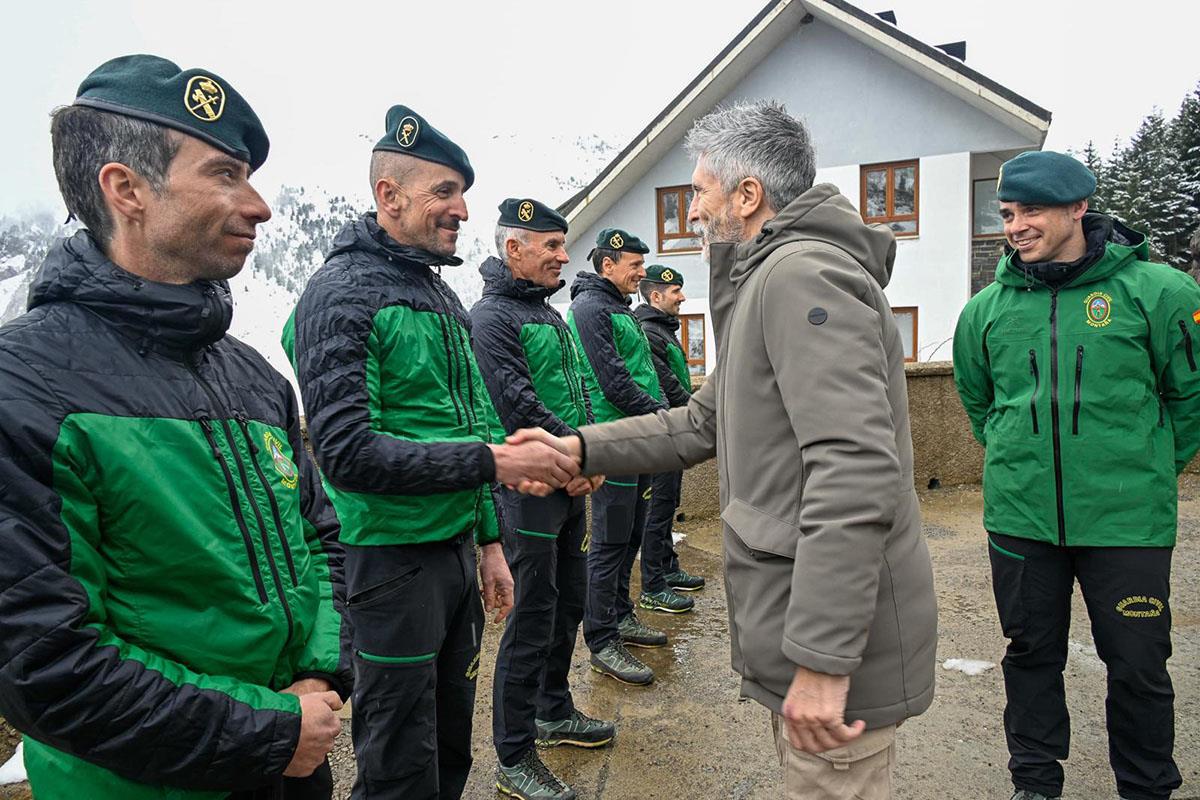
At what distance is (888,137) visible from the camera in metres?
15.2

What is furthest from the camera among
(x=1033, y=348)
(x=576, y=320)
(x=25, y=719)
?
(x=576, y=320)

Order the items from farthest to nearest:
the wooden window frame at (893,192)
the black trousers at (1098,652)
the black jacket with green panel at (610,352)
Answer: the wooden window frame at (893,192)
the black jacket with green panel at (610,352)
the black trousers at (1098,652)

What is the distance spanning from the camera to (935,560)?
253 inches

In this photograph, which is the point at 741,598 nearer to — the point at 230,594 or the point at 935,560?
the point at 230,594

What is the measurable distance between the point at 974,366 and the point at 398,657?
255 centimetres

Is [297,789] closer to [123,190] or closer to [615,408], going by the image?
[123,190]

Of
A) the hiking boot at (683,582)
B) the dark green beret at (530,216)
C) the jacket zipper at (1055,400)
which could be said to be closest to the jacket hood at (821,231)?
the jacket zipper at (1055,400)

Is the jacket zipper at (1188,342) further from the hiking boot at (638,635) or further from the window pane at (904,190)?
the window pane at (904,190)

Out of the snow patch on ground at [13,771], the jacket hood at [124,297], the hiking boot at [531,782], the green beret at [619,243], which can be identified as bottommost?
the hiking boot at [531,782]

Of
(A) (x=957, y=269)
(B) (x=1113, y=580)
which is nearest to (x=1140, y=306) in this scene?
(B) (x=1113, y=580)

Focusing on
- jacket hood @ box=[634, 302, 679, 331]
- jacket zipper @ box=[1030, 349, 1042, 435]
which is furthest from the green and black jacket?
jacket hood @ box=[634, 302, 679, 331]

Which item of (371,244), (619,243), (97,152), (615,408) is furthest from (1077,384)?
(619,243)

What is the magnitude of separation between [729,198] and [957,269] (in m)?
14.3

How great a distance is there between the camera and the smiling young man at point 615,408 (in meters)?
4.43
